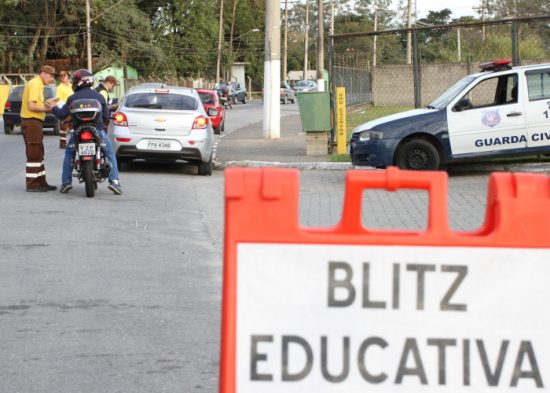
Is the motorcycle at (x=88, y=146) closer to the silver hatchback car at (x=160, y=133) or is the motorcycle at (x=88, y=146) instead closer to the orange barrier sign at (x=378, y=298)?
the silver hatchback car at (x=160, y=133)

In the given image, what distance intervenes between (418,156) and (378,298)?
524 inches

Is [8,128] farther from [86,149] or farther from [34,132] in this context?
[86,149]

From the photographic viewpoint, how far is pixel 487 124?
16031 millimetres

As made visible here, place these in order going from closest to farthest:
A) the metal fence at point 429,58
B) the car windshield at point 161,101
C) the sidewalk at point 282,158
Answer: the sidewalk at point 282,158, the car windshield at point 161,101, the metal fence at point 429,58

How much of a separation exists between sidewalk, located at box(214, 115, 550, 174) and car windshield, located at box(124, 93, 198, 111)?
1.66m

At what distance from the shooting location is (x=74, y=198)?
1373 cm

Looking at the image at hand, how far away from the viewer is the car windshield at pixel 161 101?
57.9 ft

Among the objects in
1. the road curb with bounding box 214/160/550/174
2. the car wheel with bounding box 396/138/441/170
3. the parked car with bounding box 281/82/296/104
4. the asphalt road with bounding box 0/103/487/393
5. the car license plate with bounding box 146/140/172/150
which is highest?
the parked car with bounding box 281/82/296/104

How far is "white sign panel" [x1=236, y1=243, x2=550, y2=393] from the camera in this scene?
3018mm

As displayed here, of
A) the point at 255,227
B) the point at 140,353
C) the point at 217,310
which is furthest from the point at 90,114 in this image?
the point at 255,227

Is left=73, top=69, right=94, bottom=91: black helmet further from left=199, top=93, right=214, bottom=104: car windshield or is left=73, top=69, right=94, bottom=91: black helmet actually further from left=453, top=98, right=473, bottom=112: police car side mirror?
left=199, top=93, right=214, bottom=104: car windshield

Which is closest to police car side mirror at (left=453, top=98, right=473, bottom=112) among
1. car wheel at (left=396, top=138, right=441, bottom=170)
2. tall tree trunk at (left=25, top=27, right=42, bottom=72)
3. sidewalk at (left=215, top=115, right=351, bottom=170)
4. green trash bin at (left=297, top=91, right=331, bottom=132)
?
car wheel at (left=396, top=138, right=441, bottom=170)

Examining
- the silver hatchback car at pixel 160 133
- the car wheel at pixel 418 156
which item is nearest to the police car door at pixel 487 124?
the car wheel at pixel 418 156

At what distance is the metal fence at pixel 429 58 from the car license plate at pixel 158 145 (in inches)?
199
